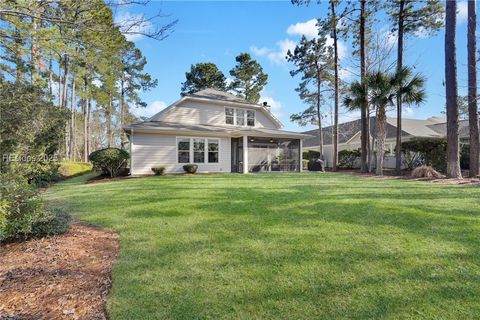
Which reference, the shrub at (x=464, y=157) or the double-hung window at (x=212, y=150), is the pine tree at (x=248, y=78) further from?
the shrub at (x=464, y=157)

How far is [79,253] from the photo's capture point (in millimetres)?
3986

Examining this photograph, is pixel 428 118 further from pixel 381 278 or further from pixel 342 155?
pixel 381 278

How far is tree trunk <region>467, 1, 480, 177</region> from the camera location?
11594mm

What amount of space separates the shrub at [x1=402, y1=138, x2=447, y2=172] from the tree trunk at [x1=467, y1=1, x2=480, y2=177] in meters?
3.37

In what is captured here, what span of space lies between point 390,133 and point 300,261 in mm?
25911

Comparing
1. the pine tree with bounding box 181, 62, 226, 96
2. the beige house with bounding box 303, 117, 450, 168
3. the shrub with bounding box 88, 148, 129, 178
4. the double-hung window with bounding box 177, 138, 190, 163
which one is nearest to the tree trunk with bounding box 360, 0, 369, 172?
the beige house with bounding box 303, 117, 450, 168

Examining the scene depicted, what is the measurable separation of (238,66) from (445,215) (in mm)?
31401

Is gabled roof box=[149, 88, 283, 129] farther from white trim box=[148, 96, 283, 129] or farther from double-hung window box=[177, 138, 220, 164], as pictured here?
double-hung window box=[177, 138, 220, 164]

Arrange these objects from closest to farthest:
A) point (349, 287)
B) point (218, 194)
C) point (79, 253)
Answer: point (349, 287)
point (79, 253)
point (218, 194)

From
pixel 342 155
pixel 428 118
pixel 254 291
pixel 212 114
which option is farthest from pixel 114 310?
pixel 428 118

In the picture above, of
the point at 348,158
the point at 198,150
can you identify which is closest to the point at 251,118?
the point at 198,150

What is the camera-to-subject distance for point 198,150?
1691cm

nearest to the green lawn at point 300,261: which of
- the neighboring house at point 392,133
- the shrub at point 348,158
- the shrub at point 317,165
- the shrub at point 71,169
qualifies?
the shrub at point 71,169

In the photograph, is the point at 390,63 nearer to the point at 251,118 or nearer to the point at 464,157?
the point at 464,157
